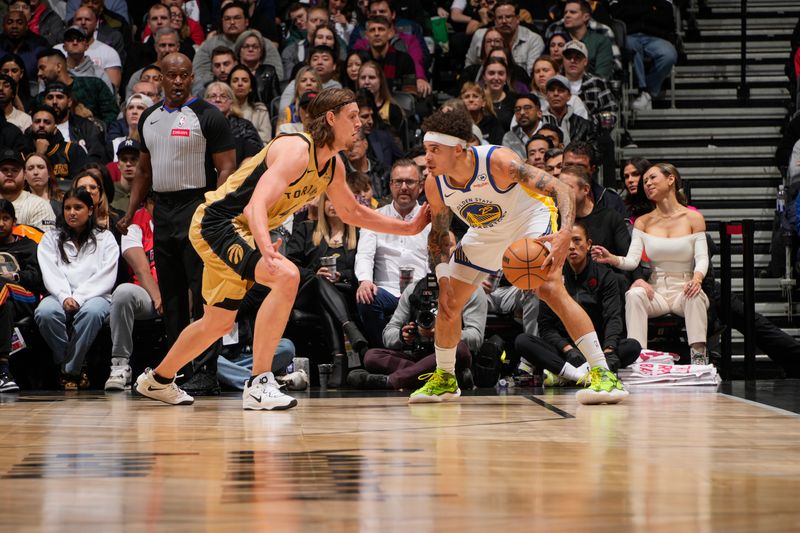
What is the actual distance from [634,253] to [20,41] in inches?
247

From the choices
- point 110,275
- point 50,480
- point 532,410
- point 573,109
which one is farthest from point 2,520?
point 573,109

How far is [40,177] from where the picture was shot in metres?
8.24

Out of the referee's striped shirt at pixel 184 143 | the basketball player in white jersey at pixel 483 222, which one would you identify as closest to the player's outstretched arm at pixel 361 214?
the basketball player in white jersey at pixel 483 222

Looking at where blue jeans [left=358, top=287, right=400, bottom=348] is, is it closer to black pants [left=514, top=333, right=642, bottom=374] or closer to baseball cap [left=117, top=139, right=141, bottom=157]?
black pants [left=514, top=333, right=642, bottom=374]

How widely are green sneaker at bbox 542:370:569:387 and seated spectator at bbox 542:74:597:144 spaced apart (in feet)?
8.06

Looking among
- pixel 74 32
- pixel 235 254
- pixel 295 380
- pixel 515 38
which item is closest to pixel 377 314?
pixel 295 380

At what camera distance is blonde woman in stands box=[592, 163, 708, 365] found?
7.15 m

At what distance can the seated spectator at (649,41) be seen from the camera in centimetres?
1023

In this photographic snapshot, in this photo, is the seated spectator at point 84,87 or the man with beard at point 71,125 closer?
the man with beard at point 71,125

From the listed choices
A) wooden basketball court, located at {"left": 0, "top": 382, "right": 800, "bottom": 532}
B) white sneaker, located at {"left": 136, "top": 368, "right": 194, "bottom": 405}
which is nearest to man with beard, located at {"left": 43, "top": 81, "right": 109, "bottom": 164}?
white sneaker, located at {"left": 136, "top": 368, "right": 194, "bottom": 405}

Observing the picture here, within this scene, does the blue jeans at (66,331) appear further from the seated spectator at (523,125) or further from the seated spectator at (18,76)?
the seated spectator at (523,125)

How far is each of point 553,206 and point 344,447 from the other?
7.54ft

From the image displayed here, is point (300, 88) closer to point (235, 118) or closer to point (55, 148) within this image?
point (235, 118)

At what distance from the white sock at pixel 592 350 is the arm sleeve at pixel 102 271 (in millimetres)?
3377
